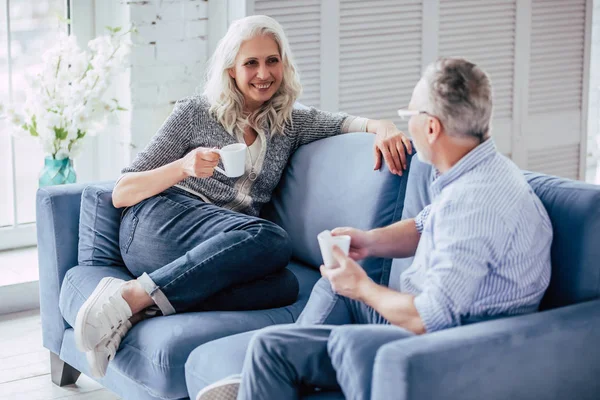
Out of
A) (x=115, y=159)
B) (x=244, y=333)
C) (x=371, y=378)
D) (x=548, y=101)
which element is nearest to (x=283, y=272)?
(x=244, y=333)

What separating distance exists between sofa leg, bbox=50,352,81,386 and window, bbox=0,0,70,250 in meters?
1.05

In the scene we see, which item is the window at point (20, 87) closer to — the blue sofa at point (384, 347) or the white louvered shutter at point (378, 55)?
the blue sofa at point (384, 347)

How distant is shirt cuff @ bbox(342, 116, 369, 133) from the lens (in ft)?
9.78

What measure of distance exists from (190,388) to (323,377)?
47 centimetres

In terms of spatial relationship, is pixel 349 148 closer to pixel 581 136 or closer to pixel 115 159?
pixel 115 159

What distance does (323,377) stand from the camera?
79.7 inches

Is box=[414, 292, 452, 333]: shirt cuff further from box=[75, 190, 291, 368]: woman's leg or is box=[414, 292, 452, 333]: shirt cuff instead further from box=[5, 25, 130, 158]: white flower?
box=[5, 25, 130, 158]: white flower

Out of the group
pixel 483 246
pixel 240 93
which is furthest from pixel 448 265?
pixel 240 93

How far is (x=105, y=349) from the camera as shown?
2578 mm

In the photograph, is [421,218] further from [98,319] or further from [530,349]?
[98,319]

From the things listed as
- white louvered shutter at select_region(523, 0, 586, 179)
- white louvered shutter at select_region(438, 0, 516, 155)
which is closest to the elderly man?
white louvered shutter at select_region(438, 0, 516, 155)

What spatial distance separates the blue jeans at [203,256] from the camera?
8.50 feet

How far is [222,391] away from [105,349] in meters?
0.57

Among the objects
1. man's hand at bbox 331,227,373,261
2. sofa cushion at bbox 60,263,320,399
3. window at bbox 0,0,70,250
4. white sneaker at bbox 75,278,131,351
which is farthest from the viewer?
Answer: window at bbox 0,0,70,250
